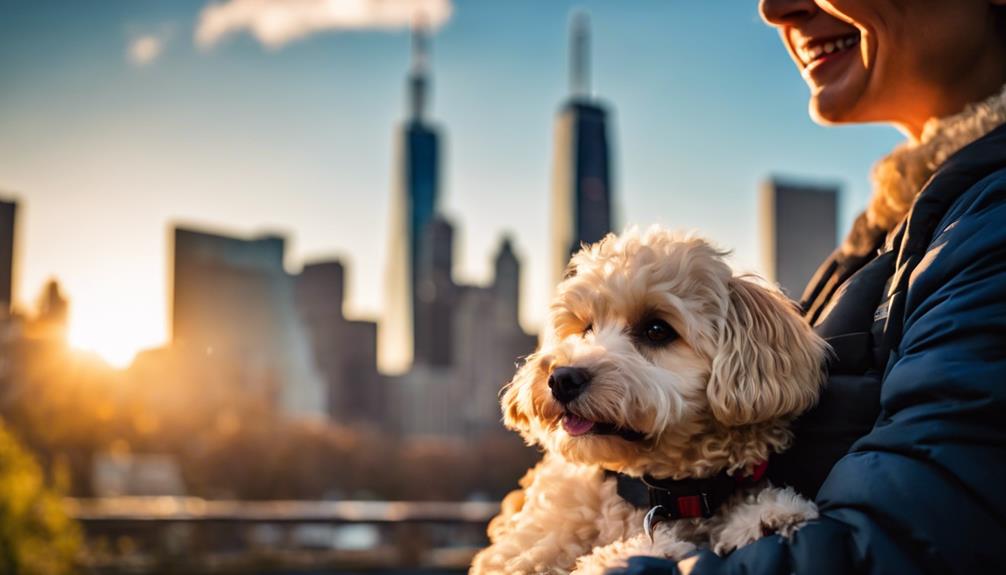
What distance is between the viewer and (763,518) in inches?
87.6

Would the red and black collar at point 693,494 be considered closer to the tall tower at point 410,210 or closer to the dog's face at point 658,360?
the dog's face at point 658,360

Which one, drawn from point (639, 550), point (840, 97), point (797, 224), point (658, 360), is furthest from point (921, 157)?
point (797, 224)

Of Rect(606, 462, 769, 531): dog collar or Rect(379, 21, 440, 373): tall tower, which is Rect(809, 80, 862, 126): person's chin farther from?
Rect(379, 21, 440, 373): tall tower

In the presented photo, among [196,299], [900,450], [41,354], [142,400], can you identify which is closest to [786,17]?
[900,450]

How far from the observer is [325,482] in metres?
80.5

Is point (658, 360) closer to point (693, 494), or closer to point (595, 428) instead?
point (595, 428)

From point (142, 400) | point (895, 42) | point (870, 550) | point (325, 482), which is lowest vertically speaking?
point (325, 482)

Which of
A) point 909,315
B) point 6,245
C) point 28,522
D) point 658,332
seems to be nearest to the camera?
point 909,315

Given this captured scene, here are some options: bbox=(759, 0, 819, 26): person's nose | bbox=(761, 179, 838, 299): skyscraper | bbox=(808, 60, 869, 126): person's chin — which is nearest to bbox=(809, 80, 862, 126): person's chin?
bbox=(808, 60, 869, 126): person's chin

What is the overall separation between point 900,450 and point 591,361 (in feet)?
3.45

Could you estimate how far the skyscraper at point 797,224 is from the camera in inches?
3147

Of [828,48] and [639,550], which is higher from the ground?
[828,48]

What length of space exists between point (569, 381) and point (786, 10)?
1.25 metres

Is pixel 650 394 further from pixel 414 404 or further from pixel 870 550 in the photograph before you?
pixel 414 404
